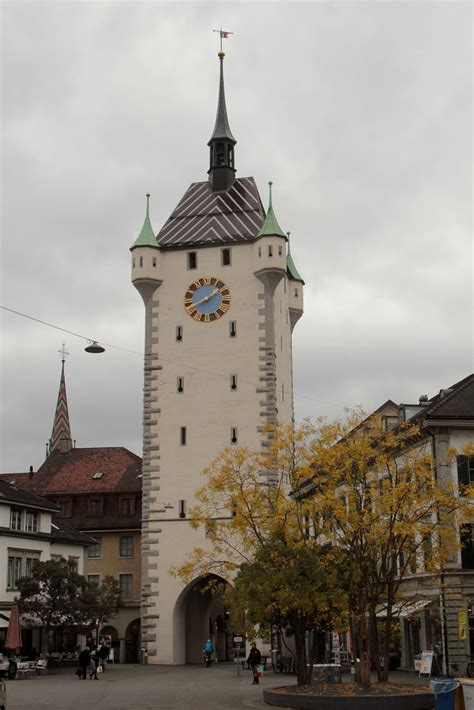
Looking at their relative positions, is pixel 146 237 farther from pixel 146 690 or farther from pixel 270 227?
pixel 146 690

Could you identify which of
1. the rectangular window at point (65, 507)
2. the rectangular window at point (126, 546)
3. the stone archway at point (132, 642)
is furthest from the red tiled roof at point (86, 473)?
the stone archway at point (132, 642)

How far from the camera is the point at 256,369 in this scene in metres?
53.4

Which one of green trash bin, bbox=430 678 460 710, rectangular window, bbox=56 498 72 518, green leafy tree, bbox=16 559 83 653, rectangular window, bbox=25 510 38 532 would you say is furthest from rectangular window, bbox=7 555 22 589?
green trash bin, bbox=430 678 460 710

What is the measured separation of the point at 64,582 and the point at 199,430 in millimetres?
10864

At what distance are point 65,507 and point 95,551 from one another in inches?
161

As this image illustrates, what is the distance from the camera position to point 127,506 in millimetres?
65438

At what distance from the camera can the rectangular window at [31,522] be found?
53688mm

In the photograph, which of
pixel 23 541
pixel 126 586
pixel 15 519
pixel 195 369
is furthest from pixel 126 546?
pixel 195 369

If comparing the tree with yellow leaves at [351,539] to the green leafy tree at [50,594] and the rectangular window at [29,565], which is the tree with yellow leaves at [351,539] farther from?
the rectangular window at [29,565]

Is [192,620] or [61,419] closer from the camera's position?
[192,620]

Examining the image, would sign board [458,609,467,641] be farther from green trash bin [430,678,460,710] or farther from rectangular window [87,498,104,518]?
rectangular window [87,498,104,518]

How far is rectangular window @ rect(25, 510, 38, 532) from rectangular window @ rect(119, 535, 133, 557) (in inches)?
425

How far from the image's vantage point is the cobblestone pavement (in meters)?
28.1

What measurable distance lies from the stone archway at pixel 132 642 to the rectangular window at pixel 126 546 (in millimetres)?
4069
